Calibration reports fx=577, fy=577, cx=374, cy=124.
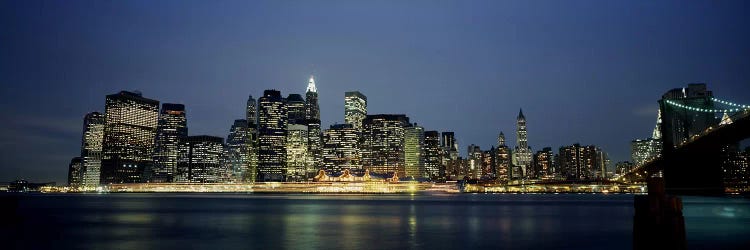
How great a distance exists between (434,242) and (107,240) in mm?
18894

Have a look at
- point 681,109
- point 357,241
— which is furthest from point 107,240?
point 681,109

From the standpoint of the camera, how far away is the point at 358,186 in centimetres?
19688

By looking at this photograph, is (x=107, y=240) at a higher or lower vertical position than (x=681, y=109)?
lower

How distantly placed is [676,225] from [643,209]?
0.77m

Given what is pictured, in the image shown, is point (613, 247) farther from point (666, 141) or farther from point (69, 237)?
point (666, 141)

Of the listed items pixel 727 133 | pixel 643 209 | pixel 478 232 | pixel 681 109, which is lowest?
pixel 478 232

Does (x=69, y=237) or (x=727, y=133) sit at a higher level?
(x=727, y=133)

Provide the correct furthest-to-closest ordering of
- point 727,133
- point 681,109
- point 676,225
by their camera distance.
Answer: point 681,109 < point 727,133 < point 676,225

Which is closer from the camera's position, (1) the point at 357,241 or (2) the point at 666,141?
(1) the point at 357,241

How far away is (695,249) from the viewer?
2680cm

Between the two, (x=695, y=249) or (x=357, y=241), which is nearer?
(x=695, y=249)

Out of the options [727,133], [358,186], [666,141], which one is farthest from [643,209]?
[358,186]

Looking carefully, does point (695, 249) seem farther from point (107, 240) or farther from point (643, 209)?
point (107, 240)

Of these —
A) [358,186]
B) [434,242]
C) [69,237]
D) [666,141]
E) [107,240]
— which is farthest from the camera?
[358,186]
